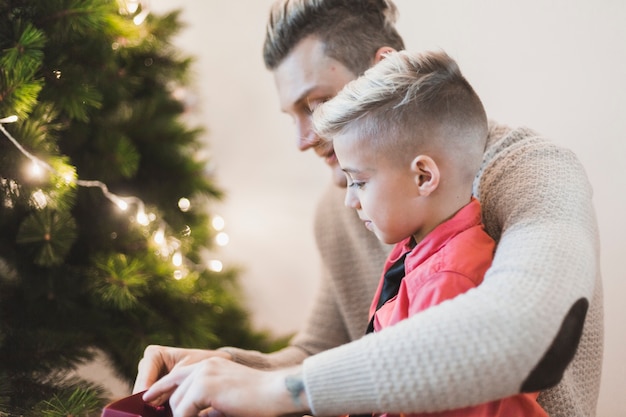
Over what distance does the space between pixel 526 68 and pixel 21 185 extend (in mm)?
953

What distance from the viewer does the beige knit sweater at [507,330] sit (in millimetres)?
603

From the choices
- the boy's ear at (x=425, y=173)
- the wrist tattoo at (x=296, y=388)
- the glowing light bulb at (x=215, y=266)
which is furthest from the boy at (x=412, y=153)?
the glowing light bulb at (x=215, y=266)

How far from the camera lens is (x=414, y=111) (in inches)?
31.7

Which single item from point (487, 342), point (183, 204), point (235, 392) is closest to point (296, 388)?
point (235, 392)

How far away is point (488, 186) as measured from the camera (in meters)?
0.91

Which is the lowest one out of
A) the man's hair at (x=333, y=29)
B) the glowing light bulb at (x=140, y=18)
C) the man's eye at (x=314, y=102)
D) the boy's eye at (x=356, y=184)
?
the boy's eye at (x=356, y=184)

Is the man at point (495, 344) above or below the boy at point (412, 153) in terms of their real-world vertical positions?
below

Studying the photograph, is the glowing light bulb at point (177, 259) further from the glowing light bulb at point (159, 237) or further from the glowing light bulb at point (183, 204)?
the glowing light bulb at point (183, 204)

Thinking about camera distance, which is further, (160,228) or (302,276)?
(302,276)

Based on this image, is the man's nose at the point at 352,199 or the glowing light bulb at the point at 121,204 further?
the glowing light bulb at the point at 121,204

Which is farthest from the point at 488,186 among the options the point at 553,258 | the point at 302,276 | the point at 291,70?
the point at 302,276

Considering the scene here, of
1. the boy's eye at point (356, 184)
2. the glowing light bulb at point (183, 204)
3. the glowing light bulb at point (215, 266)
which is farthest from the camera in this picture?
the glowing light bulb at point (215, 266)

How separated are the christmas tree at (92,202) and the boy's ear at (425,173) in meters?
0.56

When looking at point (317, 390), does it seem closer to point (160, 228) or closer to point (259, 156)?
point (160, 228)
